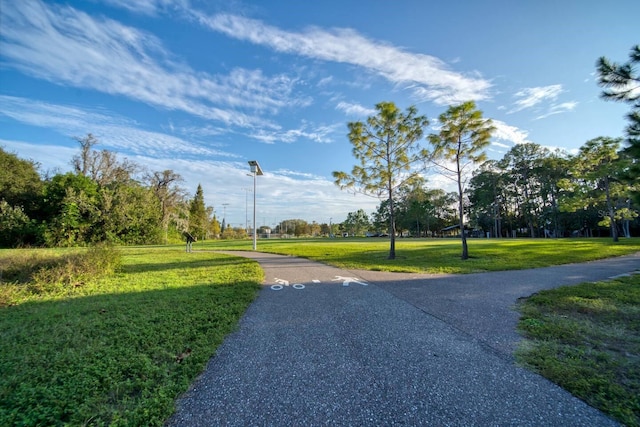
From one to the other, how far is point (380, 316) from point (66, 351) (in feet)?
14.1

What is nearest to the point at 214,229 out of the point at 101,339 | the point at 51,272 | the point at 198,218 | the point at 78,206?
the point at 198,218

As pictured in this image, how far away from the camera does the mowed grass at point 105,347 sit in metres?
2.08

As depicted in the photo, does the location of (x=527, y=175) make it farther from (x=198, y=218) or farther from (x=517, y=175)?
(x=198, y=218)

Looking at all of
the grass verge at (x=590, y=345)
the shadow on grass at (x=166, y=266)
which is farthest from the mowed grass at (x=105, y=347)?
the grass verge at (x=590, y=345)

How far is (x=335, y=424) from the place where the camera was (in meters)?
1.94

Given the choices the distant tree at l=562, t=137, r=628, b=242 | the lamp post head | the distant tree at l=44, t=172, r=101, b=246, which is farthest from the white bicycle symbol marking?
the distant tree at l=44, t=172, r=101, b=246

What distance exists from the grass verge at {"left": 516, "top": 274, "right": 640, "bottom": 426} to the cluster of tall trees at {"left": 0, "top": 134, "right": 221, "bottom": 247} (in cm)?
2893

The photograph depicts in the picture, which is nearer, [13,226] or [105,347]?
[105,347]

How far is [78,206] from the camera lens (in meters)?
25.8

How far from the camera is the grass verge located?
2262 mm

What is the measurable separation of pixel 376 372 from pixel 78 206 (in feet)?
111

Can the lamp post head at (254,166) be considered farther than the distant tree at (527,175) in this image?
No

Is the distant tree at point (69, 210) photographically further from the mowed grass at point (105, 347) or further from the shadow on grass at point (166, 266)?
the mowed grass at point (105, 347)

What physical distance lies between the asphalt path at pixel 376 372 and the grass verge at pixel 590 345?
18cm
